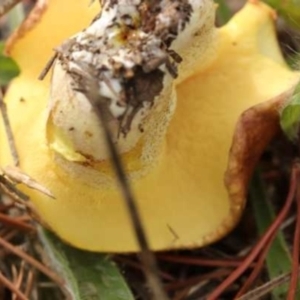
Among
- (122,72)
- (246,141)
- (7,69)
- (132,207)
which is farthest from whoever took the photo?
(7,69)

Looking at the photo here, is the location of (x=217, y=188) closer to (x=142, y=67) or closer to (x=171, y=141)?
(x=171, y=141)

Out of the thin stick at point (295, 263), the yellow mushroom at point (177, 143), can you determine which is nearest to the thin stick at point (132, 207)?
the yellow mushroom at point (177, 143)

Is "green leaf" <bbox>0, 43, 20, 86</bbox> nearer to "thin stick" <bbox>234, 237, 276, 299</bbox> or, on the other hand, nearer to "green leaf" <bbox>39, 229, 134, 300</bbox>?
"green leaf" <bbox>39, 229, 134, 300</bbox>

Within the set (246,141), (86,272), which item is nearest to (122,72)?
(246,141)

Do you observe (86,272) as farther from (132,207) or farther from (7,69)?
(132,207)

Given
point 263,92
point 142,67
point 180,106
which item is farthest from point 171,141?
point 142,67
